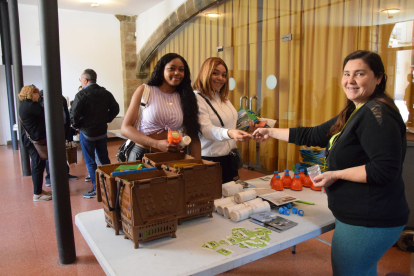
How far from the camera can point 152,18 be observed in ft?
27.8

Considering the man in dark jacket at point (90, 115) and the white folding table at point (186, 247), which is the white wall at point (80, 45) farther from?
the white folding table at point (186, 247)

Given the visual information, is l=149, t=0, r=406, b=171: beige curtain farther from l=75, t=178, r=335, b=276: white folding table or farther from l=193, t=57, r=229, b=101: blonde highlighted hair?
l=75, t=178, r=335, b=276: white folding table

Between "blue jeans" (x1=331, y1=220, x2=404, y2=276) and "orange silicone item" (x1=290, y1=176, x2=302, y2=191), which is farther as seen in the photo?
"orange silicone item" (x1=290, y1=176, x2=302, y2=191)

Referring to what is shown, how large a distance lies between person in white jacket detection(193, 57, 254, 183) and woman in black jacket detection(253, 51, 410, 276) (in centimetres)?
102

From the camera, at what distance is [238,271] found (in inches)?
95.7

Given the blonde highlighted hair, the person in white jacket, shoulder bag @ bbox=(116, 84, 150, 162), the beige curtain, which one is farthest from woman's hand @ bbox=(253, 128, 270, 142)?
the beige curtain

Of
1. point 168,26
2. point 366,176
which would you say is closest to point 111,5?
point 168,26

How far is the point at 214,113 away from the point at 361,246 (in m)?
1.33

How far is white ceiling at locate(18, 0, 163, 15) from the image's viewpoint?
316 inches

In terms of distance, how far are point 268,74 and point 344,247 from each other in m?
3.86

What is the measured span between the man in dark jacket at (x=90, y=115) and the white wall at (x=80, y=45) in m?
5.06

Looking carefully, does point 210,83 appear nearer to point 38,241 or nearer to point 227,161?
point 227,161

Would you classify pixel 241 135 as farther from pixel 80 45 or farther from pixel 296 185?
pixel 80 45

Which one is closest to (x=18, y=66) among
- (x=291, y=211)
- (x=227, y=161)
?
(x=227, y=161)
